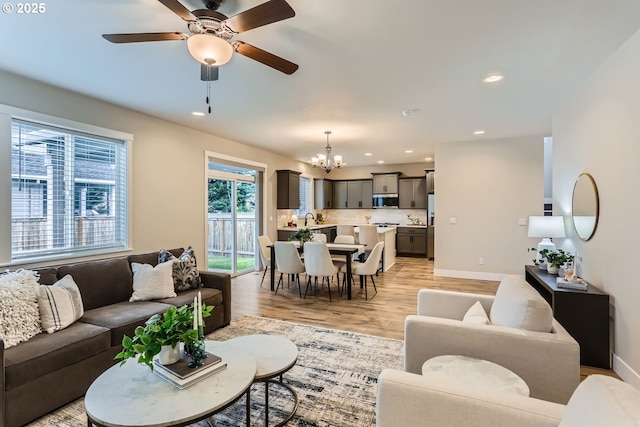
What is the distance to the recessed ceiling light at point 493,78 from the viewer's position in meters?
3.01

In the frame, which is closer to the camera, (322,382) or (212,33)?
(212,33)

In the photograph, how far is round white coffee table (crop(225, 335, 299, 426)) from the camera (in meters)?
1.85

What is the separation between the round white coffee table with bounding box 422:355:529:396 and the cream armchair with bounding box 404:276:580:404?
0.10 m

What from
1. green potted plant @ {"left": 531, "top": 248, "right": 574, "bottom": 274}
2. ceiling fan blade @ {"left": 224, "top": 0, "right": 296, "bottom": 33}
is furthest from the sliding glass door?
green potted plant @ {"left": 531, "top": 248, "right": 574, "bottom": 274}

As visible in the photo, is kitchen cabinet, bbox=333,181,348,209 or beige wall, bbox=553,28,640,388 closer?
beige wall, bbox=553,28,640,388

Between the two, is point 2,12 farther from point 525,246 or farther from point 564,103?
point 525,246

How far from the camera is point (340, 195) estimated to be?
9.90 m

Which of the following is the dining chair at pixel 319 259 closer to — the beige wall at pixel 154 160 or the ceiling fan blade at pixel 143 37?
the beige wall at pixel 154 160

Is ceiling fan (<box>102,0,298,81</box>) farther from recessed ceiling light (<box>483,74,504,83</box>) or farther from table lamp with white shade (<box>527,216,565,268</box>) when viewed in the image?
table lamp with white shade (<box>527,216,565,268</box>)

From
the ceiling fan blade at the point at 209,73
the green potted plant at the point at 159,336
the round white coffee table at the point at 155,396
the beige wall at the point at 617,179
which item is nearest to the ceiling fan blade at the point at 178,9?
the ceiling fan blade at the point at 209,73

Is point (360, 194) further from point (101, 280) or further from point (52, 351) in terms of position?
point (52, 351)

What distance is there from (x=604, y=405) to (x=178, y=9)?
2.37 meters

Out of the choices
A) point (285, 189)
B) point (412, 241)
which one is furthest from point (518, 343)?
point (412, 241)

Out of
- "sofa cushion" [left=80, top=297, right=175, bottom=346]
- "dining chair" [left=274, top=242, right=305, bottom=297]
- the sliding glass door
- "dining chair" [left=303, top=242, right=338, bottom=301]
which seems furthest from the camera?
the sliding glass door
